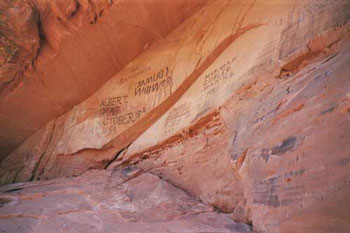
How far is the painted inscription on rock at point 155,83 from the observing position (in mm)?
5344

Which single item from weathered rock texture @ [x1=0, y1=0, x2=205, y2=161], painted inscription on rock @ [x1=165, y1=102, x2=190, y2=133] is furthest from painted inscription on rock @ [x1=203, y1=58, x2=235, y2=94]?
weathered rock texture @ [x1=0, y1=0, x2=205, y2=161]

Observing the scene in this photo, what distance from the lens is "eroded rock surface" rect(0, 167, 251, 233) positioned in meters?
3.45

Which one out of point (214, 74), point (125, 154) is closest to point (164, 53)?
point (214, 74)

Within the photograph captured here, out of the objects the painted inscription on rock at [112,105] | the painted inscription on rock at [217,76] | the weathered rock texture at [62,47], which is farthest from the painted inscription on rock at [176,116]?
the weathered rock texture at [62,47]

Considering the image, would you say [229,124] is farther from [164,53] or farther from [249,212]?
[164,53]

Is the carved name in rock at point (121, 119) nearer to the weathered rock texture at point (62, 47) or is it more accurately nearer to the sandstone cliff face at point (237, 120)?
the sandstone cliff face at point (237, 120)

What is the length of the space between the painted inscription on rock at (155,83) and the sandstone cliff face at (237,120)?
0.8 inches

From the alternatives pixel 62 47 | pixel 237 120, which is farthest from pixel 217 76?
pixel 62 47

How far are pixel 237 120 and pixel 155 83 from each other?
2.25 meters

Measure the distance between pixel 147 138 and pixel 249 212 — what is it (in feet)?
7.75

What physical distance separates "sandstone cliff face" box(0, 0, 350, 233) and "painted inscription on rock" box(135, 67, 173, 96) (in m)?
0.02

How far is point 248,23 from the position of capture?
4.47m

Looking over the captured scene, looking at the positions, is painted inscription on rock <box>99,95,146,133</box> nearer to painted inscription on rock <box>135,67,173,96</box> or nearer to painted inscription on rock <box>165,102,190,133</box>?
painted inscription on rock <box>135,67,173,96</box>

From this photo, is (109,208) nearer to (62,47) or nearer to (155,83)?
(155,83)
